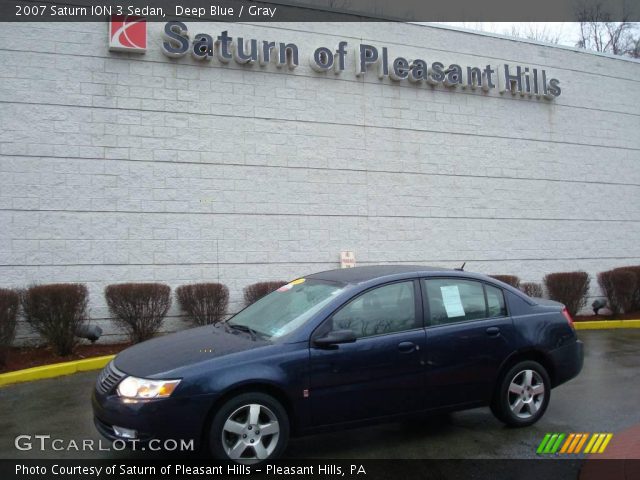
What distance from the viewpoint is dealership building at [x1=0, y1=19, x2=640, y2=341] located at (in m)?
10.1

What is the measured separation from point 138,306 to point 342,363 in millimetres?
5968

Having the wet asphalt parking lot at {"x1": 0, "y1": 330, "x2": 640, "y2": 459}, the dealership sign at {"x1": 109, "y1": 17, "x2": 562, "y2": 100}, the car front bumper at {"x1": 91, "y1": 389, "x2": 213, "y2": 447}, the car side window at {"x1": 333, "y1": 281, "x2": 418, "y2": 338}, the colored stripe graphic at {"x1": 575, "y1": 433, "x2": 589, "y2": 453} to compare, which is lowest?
the colored stripe graphic at {"x1": 575, "y1": 433, "x2": 589, "y2": 453}

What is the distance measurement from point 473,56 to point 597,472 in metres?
11.6

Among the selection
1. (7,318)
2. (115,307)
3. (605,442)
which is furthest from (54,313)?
(605,442)

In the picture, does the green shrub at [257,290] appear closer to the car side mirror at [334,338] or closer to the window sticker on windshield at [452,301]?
the window sticker on windshield at [452,301]

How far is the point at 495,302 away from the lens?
5461mm

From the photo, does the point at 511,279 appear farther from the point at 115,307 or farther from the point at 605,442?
the point at 115,307

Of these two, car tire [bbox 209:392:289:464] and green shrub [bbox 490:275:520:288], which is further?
green shrub [bbox 490:275:520:288]

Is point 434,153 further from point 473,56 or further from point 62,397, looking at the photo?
point 62,397

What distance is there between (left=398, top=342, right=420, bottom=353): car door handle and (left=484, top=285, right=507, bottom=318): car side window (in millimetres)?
1013

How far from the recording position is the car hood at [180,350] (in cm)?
423

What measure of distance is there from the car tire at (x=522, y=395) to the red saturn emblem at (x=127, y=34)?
354 inches

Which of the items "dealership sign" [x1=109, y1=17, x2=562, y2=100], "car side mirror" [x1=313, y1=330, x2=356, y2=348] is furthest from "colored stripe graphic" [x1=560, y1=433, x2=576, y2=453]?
"dealership sign" [x1=109, y1=17, x2=562, y2=100]

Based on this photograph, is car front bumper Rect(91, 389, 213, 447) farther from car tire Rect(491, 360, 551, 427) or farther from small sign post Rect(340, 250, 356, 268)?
small sign post Rect(340, 250, 356, 268)
